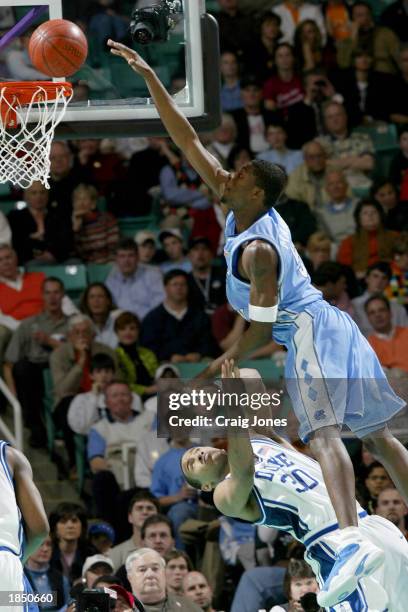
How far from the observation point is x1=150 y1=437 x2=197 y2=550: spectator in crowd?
10016 millimetres

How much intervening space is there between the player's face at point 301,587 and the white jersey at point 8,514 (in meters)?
2.25

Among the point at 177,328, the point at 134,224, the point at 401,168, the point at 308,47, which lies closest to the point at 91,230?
the point at 134,224

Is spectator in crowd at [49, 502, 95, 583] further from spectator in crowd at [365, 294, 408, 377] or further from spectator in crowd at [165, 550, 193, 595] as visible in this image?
spectator in crowd at [365, 294, 408, 377]

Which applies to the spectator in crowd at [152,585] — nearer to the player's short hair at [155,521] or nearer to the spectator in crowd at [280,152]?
the player's short hair at [155,521]

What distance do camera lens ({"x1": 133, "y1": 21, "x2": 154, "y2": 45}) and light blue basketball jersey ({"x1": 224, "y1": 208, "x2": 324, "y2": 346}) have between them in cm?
143

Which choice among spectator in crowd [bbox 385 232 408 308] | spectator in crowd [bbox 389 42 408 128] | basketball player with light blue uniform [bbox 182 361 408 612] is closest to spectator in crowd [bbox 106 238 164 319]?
spectator in crowd [bbox 385 232 408 308]

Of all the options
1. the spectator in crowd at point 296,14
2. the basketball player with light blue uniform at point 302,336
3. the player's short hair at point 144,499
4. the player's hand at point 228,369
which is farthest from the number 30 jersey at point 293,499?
the spectator in crowd at point 296,14

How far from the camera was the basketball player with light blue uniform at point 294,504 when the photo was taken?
6496 mm

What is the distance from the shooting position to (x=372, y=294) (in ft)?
39.1

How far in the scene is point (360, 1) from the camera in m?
14.6

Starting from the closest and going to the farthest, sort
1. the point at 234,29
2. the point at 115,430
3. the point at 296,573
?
the point at 296,573 → the point at 115,430 → the point at 234,29

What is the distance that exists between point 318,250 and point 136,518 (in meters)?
3.49

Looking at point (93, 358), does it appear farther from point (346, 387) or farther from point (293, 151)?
point (346, 387)

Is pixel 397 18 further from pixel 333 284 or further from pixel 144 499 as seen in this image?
pixel 144 499
